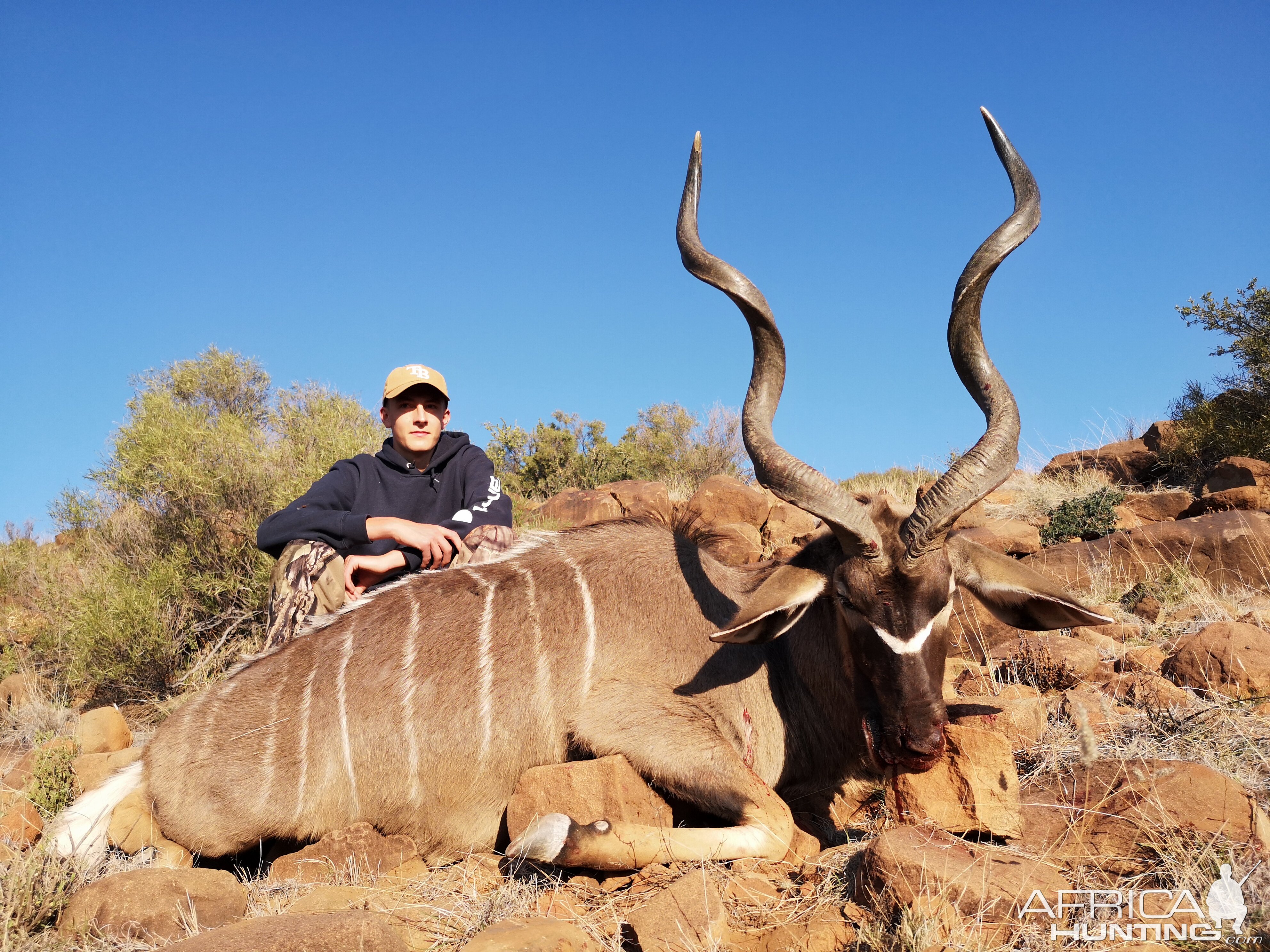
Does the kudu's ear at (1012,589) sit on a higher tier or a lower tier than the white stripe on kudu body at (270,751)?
higher

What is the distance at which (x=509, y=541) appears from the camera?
4910 mm

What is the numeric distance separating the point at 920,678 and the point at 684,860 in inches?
44.5

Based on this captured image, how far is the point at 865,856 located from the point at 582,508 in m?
7.59

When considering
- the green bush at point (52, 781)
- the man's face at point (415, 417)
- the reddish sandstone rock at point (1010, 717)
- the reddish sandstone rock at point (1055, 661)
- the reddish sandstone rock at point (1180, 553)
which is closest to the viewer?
the reddish sandstone rock at point (1010, 717)

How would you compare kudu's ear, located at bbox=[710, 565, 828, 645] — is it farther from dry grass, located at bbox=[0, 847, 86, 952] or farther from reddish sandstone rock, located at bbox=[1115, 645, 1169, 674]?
dry grass, located at bbox=[0, 847, 86, 952]

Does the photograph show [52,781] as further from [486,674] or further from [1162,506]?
[1162,506]

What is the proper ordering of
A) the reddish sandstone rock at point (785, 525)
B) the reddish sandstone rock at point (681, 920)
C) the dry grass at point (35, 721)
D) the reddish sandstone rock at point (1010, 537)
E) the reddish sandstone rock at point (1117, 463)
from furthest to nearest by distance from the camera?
the reddish sandstone rock at point (1117, 463), the reddish sandstone rock at point (785, 525), the reddish sandstone rock at point (1010, 537), the dry grass at point (35, 721), the reddish sandstone rock at point (681, 920)

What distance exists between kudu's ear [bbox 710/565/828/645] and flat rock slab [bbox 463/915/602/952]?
3.95 feet

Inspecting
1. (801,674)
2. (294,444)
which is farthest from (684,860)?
(294,444)

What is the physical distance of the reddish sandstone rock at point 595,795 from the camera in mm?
3494

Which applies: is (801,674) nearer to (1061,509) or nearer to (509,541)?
(509,541)

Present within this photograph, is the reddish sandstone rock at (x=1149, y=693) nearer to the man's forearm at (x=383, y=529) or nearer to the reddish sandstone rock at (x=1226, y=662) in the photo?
the reddish sandstone rock at (x=1226, y=662)

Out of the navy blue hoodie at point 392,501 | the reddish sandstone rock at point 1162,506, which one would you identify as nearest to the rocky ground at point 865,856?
the navy blue hoodie at point 392,501

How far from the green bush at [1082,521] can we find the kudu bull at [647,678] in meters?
5.82
